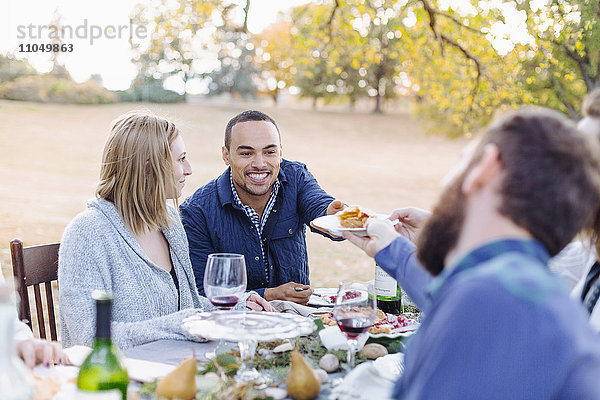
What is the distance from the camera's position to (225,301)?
83.4 inches

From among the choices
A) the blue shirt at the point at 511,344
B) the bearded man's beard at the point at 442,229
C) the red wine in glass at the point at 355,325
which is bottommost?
the red wine in glass at the point at 355,325

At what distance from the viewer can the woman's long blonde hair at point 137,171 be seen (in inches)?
112

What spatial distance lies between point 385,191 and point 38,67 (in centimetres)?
2017

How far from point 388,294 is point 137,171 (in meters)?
1.29

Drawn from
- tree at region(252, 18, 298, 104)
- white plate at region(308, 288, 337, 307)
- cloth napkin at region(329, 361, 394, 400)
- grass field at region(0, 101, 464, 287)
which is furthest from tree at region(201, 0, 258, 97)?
cloth napkin at region(329, 361, 394, 400)

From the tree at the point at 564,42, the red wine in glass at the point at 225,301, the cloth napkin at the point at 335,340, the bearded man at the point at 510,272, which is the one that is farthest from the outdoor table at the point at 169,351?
the tree at the point at 564,42

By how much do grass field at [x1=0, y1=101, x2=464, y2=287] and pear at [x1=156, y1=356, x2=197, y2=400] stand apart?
1.87 m

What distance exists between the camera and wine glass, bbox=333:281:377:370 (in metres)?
1.97

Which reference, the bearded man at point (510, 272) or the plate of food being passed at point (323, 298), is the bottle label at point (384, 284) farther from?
the bearded man at point (510, 272)

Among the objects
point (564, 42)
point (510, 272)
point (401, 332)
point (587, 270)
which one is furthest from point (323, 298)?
point (564, 42)

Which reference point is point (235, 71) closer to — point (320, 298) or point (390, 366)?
point (320, 298)

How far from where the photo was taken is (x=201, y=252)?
3.78m

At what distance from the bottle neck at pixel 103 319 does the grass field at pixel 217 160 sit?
200 centimetres

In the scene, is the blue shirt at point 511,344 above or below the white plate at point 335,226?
above
